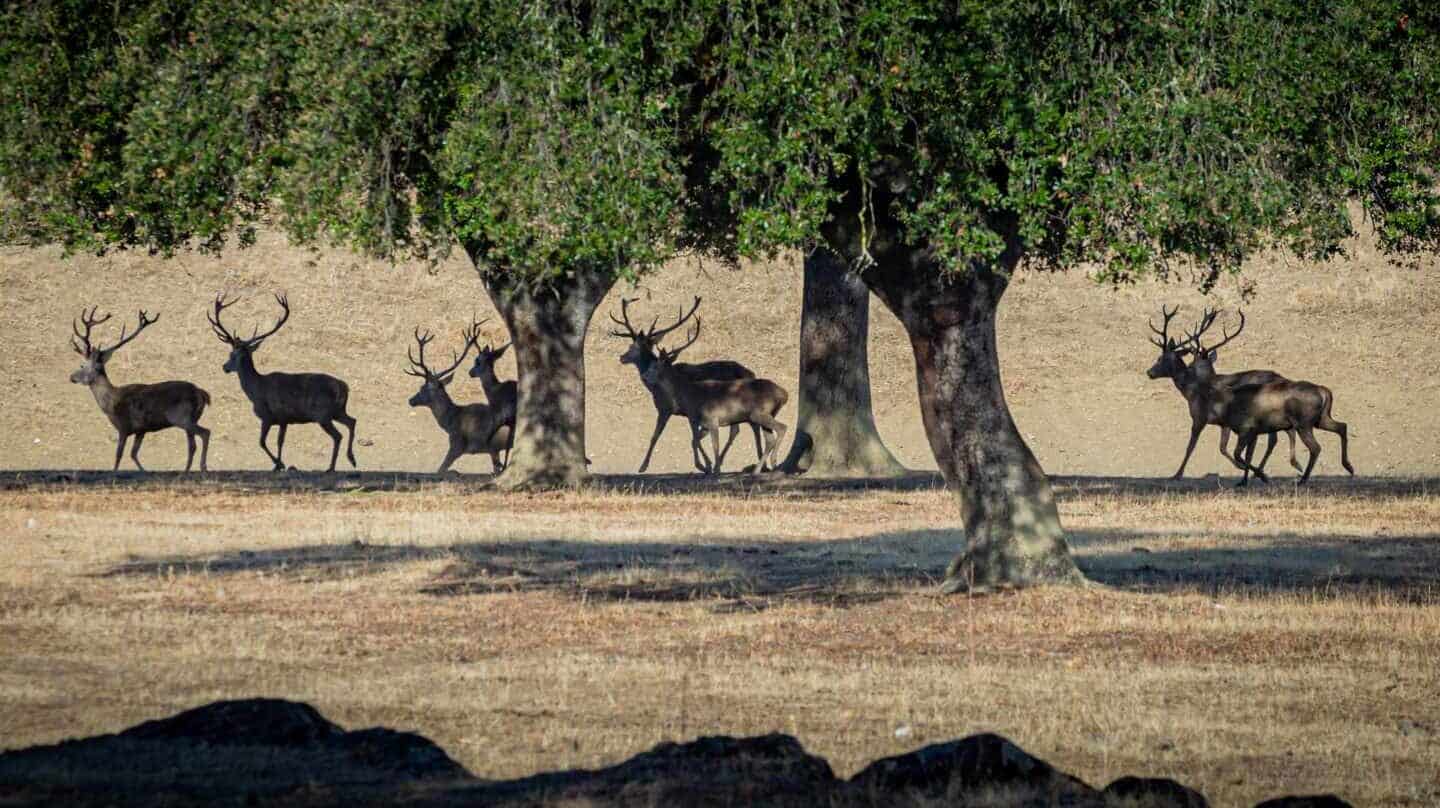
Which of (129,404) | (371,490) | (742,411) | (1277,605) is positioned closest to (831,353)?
(742,411)

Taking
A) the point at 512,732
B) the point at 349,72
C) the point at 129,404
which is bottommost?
the point at 512,732

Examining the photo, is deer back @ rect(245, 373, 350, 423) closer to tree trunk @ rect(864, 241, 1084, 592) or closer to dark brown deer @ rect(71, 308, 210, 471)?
Answer: dark brown deer @ rect(71, 308, 210, 471)

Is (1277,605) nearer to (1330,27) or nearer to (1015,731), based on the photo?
(1330,27)

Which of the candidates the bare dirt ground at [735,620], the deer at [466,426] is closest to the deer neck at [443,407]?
the deer at [466,426]

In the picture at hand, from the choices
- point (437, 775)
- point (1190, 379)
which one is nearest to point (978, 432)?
point (437, 775)

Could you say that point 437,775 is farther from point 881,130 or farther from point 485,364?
point 485,364

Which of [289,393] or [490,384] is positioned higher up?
[490,384]

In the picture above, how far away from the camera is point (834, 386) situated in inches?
1282

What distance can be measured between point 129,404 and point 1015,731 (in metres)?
23.6

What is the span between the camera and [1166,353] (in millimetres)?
33062

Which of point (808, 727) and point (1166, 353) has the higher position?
point (1166, 353)

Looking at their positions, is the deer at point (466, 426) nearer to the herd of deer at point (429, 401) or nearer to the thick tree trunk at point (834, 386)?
the herd of deer at point (429, 401)

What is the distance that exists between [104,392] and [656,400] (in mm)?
9224

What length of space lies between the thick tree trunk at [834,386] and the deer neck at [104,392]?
10906mm
